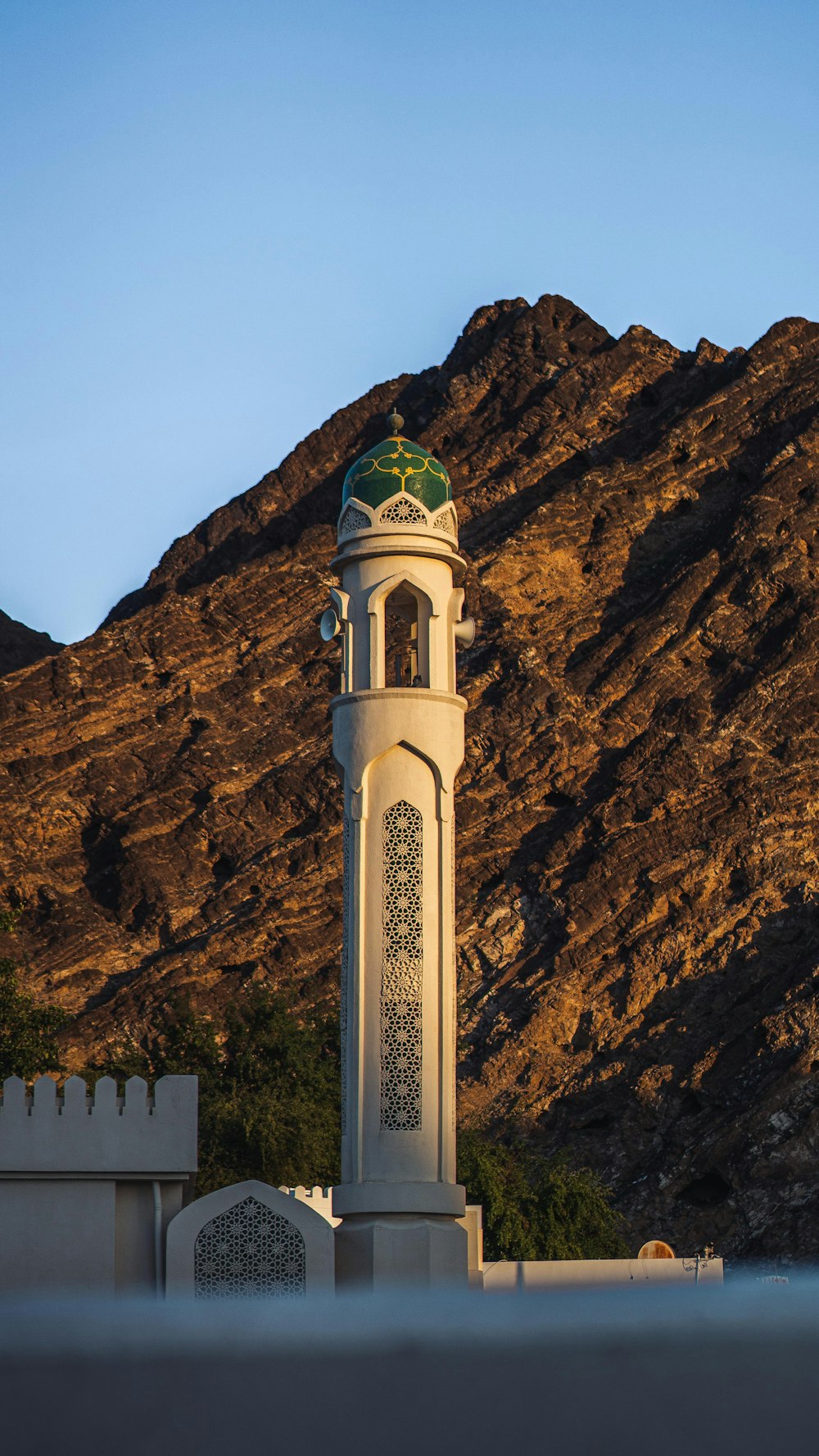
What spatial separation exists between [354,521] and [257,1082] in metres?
23.1

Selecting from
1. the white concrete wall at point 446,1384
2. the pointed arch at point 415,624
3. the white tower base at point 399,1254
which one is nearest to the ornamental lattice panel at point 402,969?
the white tower base at point 399,1254

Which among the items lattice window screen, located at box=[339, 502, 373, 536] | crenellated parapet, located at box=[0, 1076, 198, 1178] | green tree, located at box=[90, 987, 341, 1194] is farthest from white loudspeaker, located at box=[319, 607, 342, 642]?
green tree, located at box=[90, 987, 341, 1194]

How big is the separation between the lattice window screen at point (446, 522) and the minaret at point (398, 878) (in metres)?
0.02

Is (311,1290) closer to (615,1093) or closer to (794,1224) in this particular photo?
(794,1224)

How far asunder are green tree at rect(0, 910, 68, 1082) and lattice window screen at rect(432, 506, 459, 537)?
16905mm

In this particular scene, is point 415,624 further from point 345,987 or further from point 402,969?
point 345,987

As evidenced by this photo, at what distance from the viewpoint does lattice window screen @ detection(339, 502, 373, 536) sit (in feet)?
59.1

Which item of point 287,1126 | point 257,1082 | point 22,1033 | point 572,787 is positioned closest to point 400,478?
point 22,1033

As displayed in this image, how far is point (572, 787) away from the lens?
52.9 metres

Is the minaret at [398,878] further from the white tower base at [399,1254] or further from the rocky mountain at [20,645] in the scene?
the rocky mountain at [20,645]

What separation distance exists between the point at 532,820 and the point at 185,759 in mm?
9927

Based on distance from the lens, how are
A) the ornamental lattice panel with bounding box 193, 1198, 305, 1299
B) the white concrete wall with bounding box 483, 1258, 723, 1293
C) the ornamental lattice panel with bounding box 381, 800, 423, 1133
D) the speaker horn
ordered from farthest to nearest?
the white concrete wall with bounding box 483, 1258, 723, 1293
the speaker horn
the ornamental lattice panel with bounding box 381, 800, 423, 1133
the ornamental lattice panel with bounding box 193, 1198, 305, 1299

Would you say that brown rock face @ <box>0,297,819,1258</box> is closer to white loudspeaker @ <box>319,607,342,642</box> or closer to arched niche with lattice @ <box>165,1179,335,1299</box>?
white loudspeaker @ <box>319,607,342,642</box>

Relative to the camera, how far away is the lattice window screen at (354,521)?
59.1 feet
